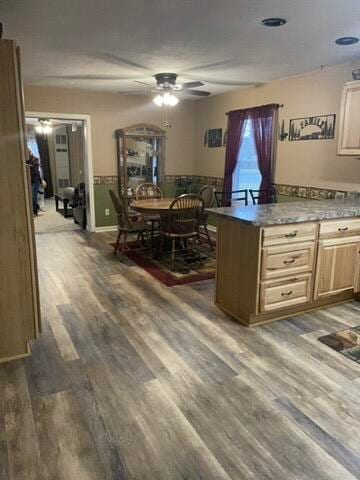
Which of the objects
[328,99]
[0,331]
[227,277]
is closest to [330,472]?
[227,277]

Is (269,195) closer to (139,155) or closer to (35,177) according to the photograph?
(139,155)

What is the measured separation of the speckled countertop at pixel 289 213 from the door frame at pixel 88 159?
148 inches

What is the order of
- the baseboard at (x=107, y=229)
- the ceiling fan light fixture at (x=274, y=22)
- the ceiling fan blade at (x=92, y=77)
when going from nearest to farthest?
the ceiling fan light fixture at (x=274, y=22), the ceiling fan blade at (x=92, y=77), the baseboard at (x=107, y=229)

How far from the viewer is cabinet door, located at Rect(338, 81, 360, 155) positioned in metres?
3.49

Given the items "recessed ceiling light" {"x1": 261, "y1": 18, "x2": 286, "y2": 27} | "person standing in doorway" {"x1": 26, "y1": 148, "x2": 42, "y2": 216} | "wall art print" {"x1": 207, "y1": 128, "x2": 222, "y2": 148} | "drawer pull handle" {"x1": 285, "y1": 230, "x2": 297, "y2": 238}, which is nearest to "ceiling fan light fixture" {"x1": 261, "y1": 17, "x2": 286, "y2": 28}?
"recessed ceiling light" {"x1": 261, "y1": 18, "x2": 286, "y2": 27}

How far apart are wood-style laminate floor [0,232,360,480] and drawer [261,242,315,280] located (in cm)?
46

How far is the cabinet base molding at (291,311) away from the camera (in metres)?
3.12

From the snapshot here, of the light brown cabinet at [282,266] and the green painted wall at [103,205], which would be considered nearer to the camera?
the light brown cabinet at [282,266]

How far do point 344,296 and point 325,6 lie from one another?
249cm

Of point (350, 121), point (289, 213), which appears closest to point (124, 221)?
point (289, 213)

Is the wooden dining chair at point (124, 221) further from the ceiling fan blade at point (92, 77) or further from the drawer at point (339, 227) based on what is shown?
the drawer at point (339, 227)

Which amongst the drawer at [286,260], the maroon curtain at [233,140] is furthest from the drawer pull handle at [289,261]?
the maroon curtain at [233,140]

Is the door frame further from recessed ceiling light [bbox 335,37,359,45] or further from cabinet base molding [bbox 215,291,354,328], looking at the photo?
recessed ceiling light [bbox 335,37,359,45]

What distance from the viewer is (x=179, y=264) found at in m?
4.80
